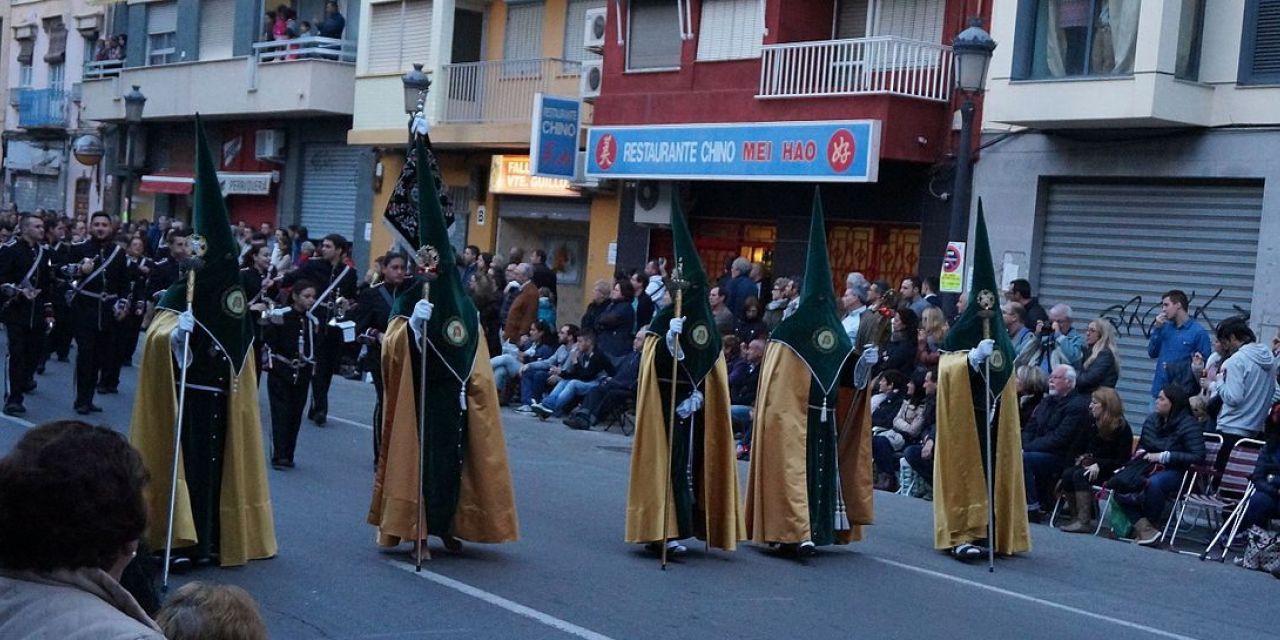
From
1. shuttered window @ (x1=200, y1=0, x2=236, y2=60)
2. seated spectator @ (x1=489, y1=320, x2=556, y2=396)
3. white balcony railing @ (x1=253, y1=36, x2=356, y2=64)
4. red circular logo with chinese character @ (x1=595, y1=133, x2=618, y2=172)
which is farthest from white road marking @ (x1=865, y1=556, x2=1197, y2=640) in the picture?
shuttered window @ (x1=200, y1=0, x2=236, y2=60)

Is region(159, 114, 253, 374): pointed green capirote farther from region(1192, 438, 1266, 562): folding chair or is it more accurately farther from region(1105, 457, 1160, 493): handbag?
region(1192, 438, 1266, 562): folding chair

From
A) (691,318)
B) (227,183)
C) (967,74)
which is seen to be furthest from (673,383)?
(227,183)

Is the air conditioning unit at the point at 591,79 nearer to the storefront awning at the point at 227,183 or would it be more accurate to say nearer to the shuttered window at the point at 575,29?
the shuttered window at the point at 575,29

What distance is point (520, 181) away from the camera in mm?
28781

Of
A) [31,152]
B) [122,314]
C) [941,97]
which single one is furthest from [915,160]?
[31,152]

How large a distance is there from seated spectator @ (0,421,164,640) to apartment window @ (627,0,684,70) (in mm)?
22610

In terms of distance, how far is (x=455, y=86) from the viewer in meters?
29.7

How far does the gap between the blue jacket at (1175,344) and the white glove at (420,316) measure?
8.08m

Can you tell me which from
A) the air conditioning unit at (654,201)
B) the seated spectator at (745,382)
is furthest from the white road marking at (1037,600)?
the air conditioning unit at (654,201)

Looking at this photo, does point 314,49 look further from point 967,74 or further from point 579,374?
point 967,74

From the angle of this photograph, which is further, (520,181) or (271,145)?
(271,145)

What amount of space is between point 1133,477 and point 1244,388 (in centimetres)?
116

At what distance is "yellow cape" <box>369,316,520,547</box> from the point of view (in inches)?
384

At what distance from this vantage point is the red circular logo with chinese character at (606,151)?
25.6 meters
